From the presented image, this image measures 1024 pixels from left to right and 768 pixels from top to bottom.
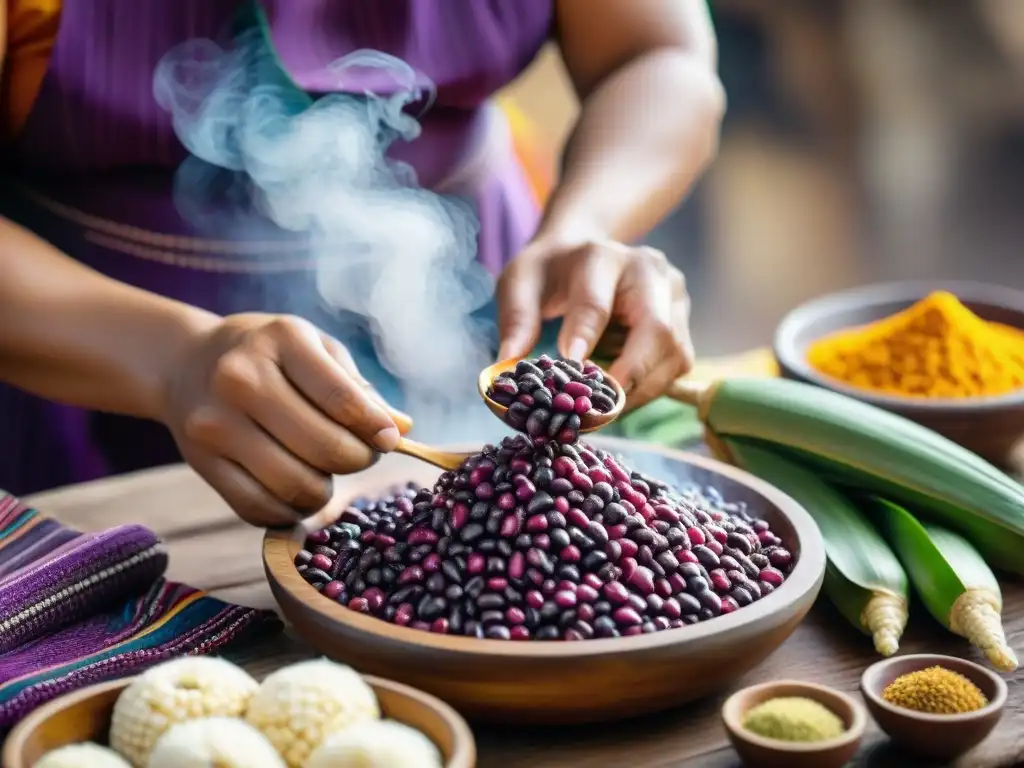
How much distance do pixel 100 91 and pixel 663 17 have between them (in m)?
0.85

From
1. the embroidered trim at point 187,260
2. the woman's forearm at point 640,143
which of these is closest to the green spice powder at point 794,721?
the woman's forearm at point 640,143

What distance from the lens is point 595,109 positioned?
187cm

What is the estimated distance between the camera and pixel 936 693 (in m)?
0.92

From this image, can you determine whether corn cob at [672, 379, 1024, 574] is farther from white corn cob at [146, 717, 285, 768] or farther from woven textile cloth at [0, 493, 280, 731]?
white corn cob at [146, 717, 285, 768]

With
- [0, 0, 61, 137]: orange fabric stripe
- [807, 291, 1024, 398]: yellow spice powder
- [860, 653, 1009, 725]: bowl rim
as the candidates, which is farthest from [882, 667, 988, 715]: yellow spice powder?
[0, 0, 61, 137]: orange fabric stripe

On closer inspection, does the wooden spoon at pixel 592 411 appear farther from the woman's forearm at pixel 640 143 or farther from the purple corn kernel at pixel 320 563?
the woman's forearm at pixel 640 143

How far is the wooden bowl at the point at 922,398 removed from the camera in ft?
4.81

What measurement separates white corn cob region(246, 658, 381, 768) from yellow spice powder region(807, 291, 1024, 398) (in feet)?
3.02

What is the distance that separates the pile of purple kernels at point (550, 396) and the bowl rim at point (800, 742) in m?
0.32

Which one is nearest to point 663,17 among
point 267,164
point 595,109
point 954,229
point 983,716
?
point 595,109

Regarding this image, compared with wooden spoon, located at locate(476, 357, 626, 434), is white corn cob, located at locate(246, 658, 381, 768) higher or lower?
lower

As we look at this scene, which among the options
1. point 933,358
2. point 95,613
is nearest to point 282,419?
point 95,613

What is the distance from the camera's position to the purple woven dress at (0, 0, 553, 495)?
1.56 meters

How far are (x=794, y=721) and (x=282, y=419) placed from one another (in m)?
0.54
